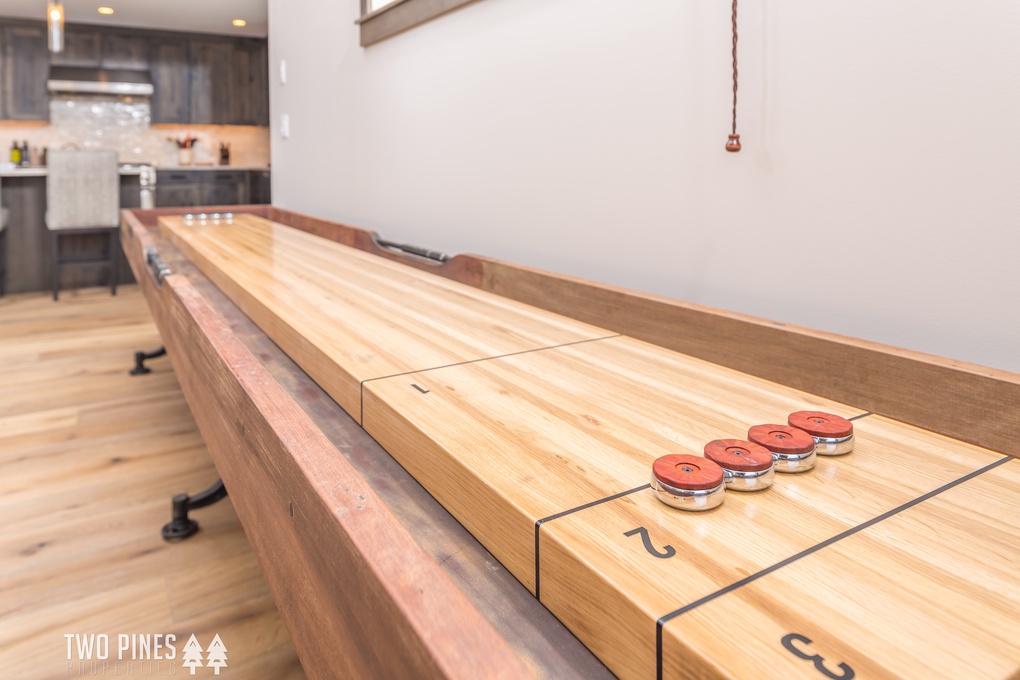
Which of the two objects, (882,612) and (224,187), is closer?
(882,612)

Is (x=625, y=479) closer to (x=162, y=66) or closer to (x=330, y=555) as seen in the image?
(x=330, y=555)

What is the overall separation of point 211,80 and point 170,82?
0.37 meters

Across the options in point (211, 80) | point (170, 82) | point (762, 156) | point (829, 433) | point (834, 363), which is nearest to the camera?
point (829, 433)

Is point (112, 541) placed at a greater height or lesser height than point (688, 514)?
lesser

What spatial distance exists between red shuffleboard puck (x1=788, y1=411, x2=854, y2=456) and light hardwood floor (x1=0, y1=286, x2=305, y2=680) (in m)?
1.00

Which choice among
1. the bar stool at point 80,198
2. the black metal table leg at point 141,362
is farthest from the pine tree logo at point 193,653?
the bar stool at point 80,198

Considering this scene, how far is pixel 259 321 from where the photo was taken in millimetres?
1257

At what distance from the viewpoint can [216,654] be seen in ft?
4.04

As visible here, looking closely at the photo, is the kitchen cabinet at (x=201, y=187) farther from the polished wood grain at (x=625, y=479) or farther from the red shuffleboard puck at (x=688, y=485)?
the red shuffleboard puck at (x=688, y=485)

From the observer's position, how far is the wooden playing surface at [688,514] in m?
0.38

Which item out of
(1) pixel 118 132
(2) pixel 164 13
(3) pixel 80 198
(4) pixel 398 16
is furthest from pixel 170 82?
(4) pixel 398 16

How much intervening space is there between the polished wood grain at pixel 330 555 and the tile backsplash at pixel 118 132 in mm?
6809

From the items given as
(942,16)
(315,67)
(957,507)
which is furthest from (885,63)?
(315,67)

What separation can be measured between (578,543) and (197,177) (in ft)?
21.9
